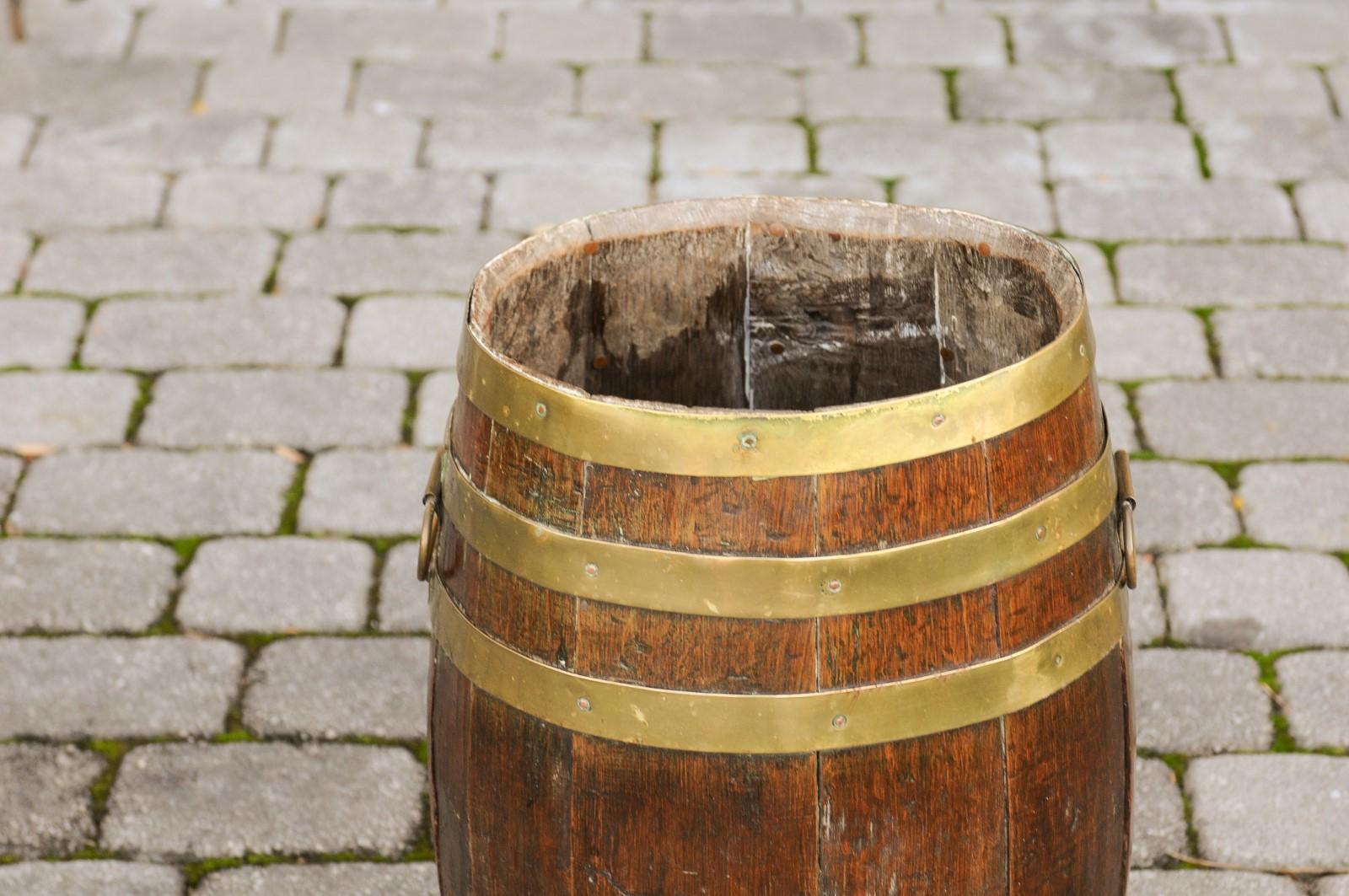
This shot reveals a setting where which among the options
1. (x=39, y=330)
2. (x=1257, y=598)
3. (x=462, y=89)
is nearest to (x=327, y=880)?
(x=1257, y=598)

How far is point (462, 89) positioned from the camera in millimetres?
4750

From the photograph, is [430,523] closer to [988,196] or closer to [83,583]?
[83,583]

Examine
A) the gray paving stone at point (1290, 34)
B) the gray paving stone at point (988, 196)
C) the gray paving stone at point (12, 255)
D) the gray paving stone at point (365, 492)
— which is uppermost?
the gray paving stone at point (1290, 34)

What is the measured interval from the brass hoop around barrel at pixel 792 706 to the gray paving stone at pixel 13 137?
3331mm

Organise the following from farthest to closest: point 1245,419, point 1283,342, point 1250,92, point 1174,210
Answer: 1. point 1250,92
2. point 1174,210
3. point 1283,342
4. point 1245,419

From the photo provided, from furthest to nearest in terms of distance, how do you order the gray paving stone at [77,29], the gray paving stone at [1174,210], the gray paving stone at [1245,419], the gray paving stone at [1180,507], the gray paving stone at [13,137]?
the gray paving stone at [77,29] → the gray paving stone at [13,137] → the gray paving stone at [1174,210] → the gray paving stone at [1245,419] → the gray paving stone at [1180,507]

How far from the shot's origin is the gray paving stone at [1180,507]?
10.2 feet

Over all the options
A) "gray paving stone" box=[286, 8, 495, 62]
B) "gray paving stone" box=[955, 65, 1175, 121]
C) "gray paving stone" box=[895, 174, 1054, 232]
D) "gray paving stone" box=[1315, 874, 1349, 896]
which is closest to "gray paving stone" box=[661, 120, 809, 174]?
"gray paving stone" box=[895, 174, 1054, 232]

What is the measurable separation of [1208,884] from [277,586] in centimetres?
167

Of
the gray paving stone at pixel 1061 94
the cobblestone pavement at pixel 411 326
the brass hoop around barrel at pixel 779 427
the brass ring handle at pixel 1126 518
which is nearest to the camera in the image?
the brass hoop around barrel at pixel 779 427

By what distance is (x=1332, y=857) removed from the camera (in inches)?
96.8

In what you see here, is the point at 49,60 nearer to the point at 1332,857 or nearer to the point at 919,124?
the point at 919,124

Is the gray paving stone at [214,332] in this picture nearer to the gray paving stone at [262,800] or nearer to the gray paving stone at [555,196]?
the gray paving stone at [555,196]

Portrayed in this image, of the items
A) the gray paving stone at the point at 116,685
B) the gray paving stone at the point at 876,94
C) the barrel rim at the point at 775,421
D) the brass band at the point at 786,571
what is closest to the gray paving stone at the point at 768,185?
the gray paving stone at the point at 876,94
